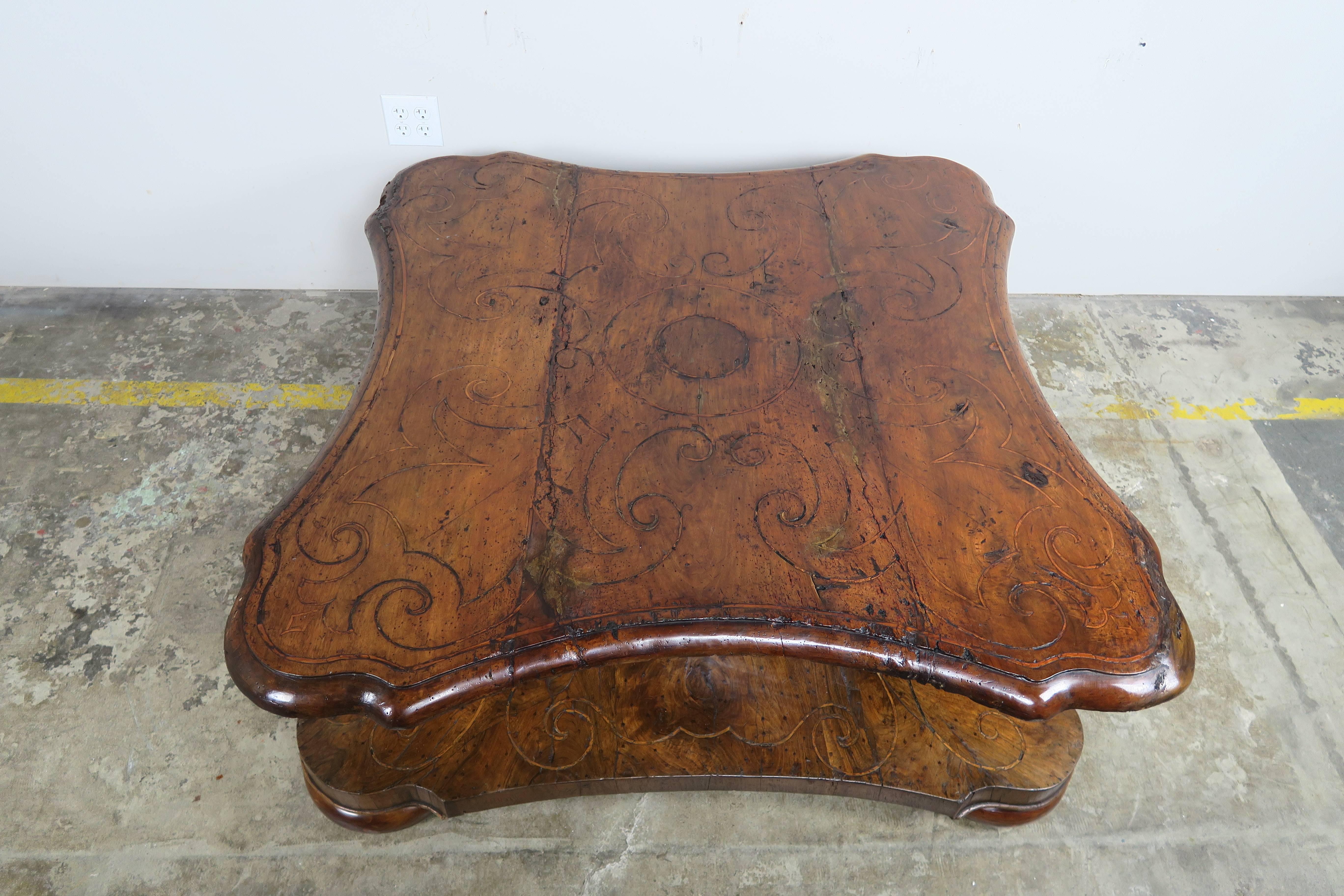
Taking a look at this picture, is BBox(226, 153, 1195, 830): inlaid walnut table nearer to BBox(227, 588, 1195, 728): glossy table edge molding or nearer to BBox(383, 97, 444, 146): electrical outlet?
BBox(227, 588, 1195, 728): glossy table edge molding

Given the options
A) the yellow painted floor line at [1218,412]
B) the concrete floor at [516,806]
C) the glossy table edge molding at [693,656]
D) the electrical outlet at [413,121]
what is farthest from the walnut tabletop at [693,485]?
the yellow painted floor line at [1218,412]

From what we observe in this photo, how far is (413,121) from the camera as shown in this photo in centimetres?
234

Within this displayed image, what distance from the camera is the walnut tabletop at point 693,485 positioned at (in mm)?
1282

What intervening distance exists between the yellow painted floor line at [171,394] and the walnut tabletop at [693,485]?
87 cm

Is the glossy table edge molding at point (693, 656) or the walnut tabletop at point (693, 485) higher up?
the walnut tabletop at point (693, 485)

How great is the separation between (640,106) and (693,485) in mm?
1324

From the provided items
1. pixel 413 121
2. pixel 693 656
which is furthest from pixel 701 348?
pixel 413 121

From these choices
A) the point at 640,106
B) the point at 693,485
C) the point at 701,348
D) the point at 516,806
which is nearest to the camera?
the point at 693,485

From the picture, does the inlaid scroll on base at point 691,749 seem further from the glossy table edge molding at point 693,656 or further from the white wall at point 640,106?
the white wall at point 640,106

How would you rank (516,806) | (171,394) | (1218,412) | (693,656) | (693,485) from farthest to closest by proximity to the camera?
(1218,412) < (171,394) < (516,806) < (693,485) < (693,656)

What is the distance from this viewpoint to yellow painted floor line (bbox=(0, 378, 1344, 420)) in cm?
254

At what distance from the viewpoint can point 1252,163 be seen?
2.59 m

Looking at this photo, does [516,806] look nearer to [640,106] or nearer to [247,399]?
[247,399]

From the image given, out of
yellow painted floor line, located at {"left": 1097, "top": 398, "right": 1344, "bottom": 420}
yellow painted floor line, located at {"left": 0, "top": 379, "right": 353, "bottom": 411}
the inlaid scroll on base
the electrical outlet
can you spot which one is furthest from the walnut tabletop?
yellow painted floor line, located at {"left": 1097, "top": 398, "right": 1344, "bottom": 420}
